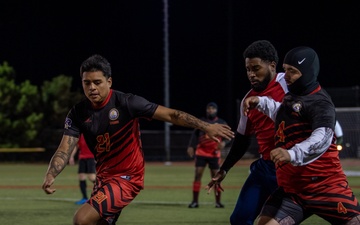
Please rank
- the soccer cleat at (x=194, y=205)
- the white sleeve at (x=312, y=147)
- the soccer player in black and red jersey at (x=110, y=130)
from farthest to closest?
the soccer cleat at (x=194, y=205), the soccer player in black and red jersey at (x=110, y=130), the white sleeve at (x=312, y=147)

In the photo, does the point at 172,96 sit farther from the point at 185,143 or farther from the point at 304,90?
the point at 304,90

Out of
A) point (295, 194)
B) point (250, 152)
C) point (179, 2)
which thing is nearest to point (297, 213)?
point (295, 194)

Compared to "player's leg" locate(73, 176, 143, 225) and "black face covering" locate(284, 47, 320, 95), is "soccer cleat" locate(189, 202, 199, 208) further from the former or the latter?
"black face covering" locate(284, 47, 320, 95)

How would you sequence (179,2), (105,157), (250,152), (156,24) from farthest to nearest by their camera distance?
(156,24) → (179,2) → (250,152) → (105,157)

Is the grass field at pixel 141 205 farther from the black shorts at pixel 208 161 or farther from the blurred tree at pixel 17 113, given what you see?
the blurred tree at pixel 17 113

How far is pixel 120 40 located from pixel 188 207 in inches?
2122

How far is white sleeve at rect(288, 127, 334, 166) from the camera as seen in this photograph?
22.8 feet

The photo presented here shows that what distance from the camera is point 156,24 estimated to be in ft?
238

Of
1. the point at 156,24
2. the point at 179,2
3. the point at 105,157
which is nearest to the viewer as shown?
the point at 105,157

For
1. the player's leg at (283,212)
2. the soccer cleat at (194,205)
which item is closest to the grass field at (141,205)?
the soccer cleat at (194,205)

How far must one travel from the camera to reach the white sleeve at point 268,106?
25.7ft

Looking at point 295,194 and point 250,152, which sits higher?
point 295,194

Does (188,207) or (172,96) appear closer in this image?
(188,207)

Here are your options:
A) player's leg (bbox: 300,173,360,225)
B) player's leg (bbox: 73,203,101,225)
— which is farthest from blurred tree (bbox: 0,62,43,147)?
player's leg (bbox: 300,173,360,225)
